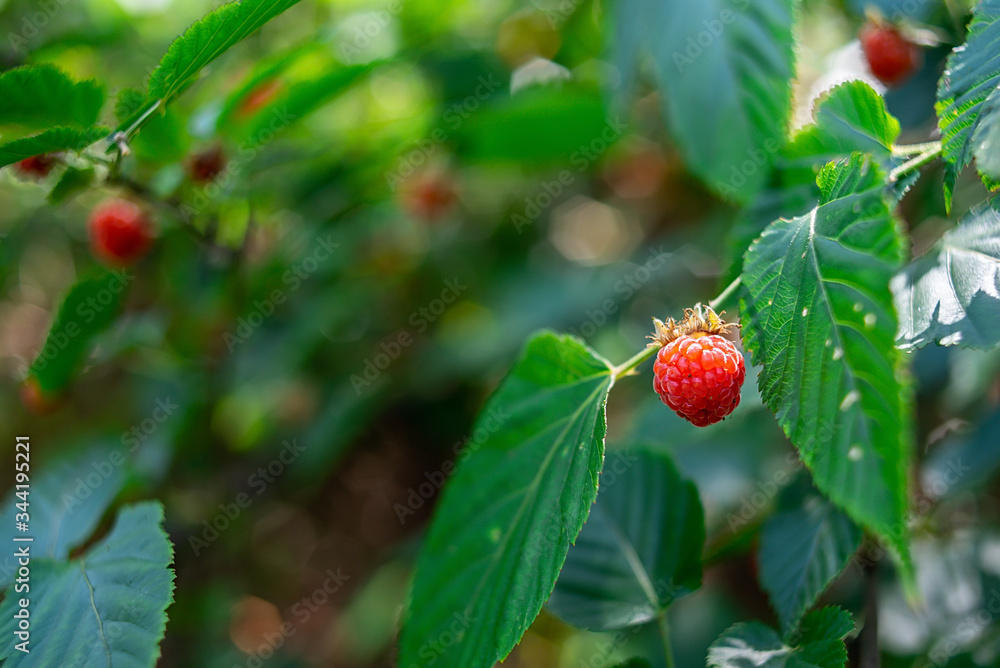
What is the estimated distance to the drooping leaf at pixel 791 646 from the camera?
617mm

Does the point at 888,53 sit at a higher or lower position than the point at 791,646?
higher

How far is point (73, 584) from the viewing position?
73cm

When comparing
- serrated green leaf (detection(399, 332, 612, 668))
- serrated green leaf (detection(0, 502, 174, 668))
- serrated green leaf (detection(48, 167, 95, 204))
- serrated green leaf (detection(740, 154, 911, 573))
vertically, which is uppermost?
serrated green leaf (detection(48, 167, 95, 204))

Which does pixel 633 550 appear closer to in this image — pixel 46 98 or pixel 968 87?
pixel 968 87

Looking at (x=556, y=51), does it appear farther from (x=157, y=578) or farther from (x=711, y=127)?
(x=157, y=578)

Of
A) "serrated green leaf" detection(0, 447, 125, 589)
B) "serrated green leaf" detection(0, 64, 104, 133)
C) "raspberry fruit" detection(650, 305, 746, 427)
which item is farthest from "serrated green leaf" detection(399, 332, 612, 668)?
"serrated green leaf" detection(0, 64, 104, 133)

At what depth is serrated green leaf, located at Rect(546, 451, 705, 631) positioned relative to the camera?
78 cm

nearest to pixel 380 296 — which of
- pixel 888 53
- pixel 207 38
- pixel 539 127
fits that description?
pixel 539 127

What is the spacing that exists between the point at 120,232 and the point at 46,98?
0.43 m

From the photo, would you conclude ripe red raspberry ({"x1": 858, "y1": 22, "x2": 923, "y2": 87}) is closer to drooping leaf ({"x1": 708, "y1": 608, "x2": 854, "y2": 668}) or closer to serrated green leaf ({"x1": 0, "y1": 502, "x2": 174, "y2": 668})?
drooping leaf ({"x1": 708, "y1": 608, "x2": 854, "y2": 668})

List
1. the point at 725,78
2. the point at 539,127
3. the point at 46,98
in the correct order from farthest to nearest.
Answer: the point at 539,127
the point at 725,78
the point at 46,98

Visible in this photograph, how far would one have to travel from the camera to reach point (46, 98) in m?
0.82

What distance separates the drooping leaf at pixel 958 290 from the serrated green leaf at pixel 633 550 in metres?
0.35

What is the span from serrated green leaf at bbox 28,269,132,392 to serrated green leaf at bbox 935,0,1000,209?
1.19 m
